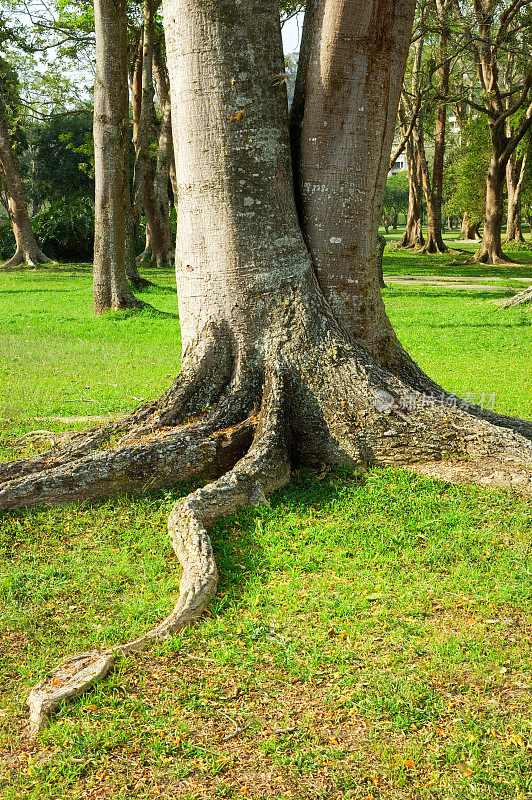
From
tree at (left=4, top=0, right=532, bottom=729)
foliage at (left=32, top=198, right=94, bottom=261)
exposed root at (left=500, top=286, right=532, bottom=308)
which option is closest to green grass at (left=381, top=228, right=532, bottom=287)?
exposed root at (left=500, top=286, right=532, bottom=308)

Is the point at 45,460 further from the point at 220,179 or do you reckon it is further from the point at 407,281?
the point at 407,281

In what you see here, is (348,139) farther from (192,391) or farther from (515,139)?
(515,139)

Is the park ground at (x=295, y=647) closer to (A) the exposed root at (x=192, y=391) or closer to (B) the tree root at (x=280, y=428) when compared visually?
(B) the tree root at (x=280, y=428)

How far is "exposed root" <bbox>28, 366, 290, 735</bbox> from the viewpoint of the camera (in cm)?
313

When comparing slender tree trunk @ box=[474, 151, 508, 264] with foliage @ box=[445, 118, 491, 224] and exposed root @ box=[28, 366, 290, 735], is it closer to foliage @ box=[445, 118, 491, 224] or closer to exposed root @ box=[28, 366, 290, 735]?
foliage @ box=[445, 118, 491, 224]

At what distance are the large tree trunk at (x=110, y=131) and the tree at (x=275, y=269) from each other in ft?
27.0

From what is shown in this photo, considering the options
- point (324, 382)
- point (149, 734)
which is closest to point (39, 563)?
point (149, 734)

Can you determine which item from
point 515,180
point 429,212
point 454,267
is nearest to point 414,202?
point 429,212

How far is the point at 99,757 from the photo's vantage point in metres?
2.84

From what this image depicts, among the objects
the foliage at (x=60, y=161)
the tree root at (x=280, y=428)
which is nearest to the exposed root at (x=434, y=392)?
the tree root at (x=280, y=428)

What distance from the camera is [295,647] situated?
346 cm

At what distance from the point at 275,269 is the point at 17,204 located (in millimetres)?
22137

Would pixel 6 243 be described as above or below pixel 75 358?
above

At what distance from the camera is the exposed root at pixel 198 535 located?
3131 millimetres
